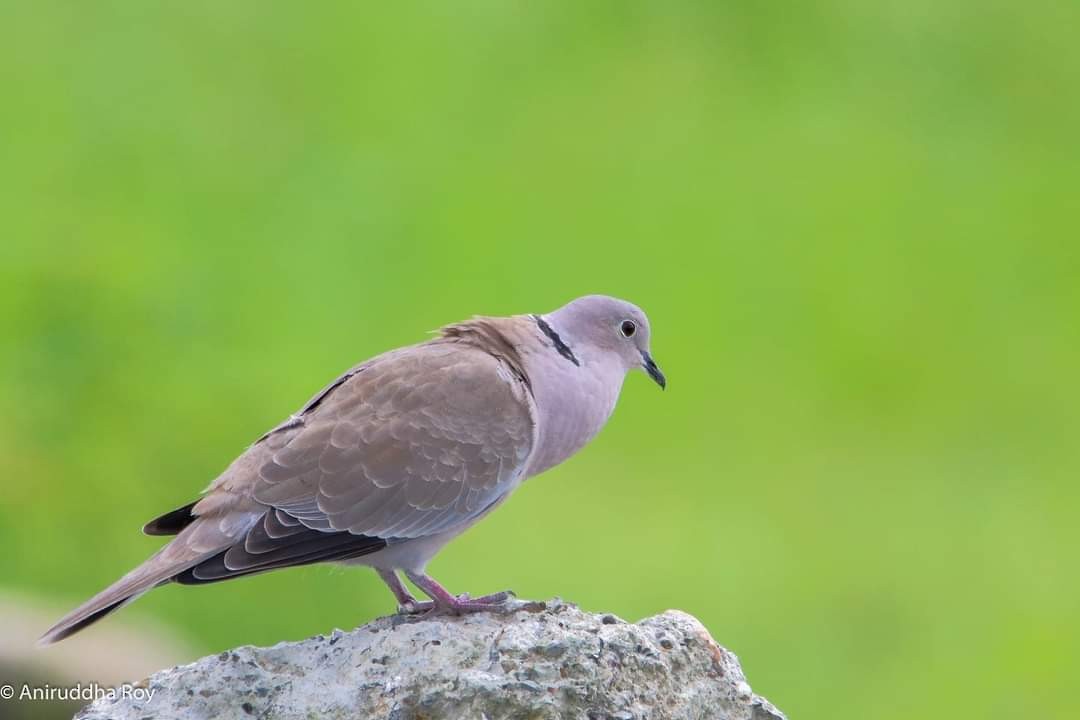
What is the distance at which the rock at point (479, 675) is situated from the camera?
280 cm

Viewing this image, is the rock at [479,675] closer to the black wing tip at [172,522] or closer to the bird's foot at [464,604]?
the bird's foot at [464,604]

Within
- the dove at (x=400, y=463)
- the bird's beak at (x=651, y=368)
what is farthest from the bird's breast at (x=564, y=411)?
the bird's beak at (x=651, y=368)

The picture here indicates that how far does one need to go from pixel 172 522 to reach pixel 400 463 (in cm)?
57

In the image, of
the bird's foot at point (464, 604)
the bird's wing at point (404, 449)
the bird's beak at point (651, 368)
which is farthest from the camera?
the bird's beak at point (651, 368)

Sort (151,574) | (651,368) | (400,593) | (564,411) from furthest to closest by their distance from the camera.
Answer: (651,368) → (564,411) → (400,593) → (151,574)

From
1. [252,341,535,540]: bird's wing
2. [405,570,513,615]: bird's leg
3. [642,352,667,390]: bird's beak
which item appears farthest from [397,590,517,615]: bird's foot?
[642,352,667,390]: bird's beak

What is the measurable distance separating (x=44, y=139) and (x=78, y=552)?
7.36 feet

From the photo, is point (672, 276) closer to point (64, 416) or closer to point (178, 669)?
point (64, 416)

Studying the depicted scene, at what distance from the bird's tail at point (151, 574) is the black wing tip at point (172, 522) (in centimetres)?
8

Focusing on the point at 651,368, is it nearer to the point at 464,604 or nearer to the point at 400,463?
the point at 400,463

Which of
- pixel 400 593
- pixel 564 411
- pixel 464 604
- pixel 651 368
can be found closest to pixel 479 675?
pixel 464 604

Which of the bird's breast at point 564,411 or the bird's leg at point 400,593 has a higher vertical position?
the bird's breast at point 564,411

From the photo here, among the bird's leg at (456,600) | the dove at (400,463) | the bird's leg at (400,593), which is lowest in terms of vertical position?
the bird's leg at (400,593)

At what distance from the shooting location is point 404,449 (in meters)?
3.53
